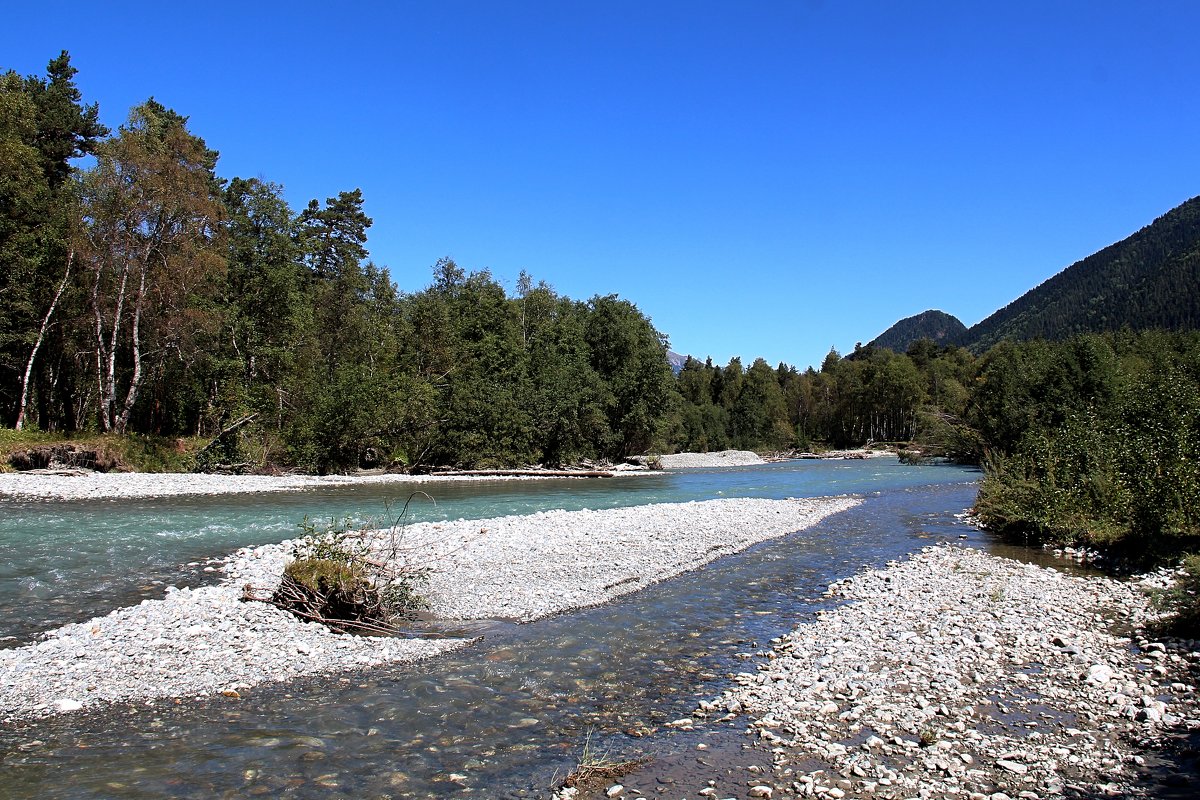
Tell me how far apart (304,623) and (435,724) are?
4.17 metres

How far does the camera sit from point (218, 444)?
3991 cm

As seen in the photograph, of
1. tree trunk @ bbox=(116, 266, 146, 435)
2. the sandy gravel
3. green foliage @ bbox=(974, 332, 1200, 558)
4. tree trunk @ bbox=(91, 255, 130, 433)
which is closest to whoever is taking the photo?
green foliage @ bbox=(974, 332, 1200, 558)

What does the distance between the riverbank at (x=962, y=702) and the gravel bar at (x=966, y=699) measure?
21 millimetres

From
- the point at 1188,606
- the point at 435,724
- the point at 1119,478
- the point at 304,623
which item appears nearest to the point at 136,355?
the point at 304,623

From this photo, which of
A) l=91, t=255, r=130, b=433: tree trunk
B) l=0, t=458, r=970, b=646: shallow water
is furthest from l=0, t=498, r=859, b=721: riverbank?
l=91, t=255, r=130, b=433: tree trunk

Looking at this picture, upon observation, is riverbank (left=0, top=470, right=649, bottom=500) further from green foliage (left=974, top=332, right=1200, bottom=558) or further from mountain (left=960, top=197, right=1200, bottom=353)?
mountain (left=960, top=197, right=1200, bottom=353)

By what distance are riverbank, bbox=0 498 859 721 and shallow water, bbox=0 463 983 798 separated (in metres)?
0.62

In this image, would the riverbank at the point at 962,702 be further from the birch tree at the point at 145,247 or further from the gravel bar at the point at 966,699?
the birch tree at the point at 145,247

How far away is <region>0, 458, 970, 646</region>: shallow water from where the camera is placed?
12117 millimetres

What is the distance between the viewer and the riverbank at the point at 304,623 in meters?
8.42

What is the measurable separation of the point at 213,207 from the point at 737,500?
3202 centimetres

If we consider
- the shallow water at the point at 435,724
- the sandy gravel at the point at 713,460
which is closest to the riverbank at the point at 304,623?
the shallow water at the point at 435,724

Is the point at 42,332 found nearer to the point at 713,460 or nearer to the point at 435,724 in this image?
the point at 435,724

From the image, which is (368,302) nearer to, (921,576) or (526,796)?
(921,576)
